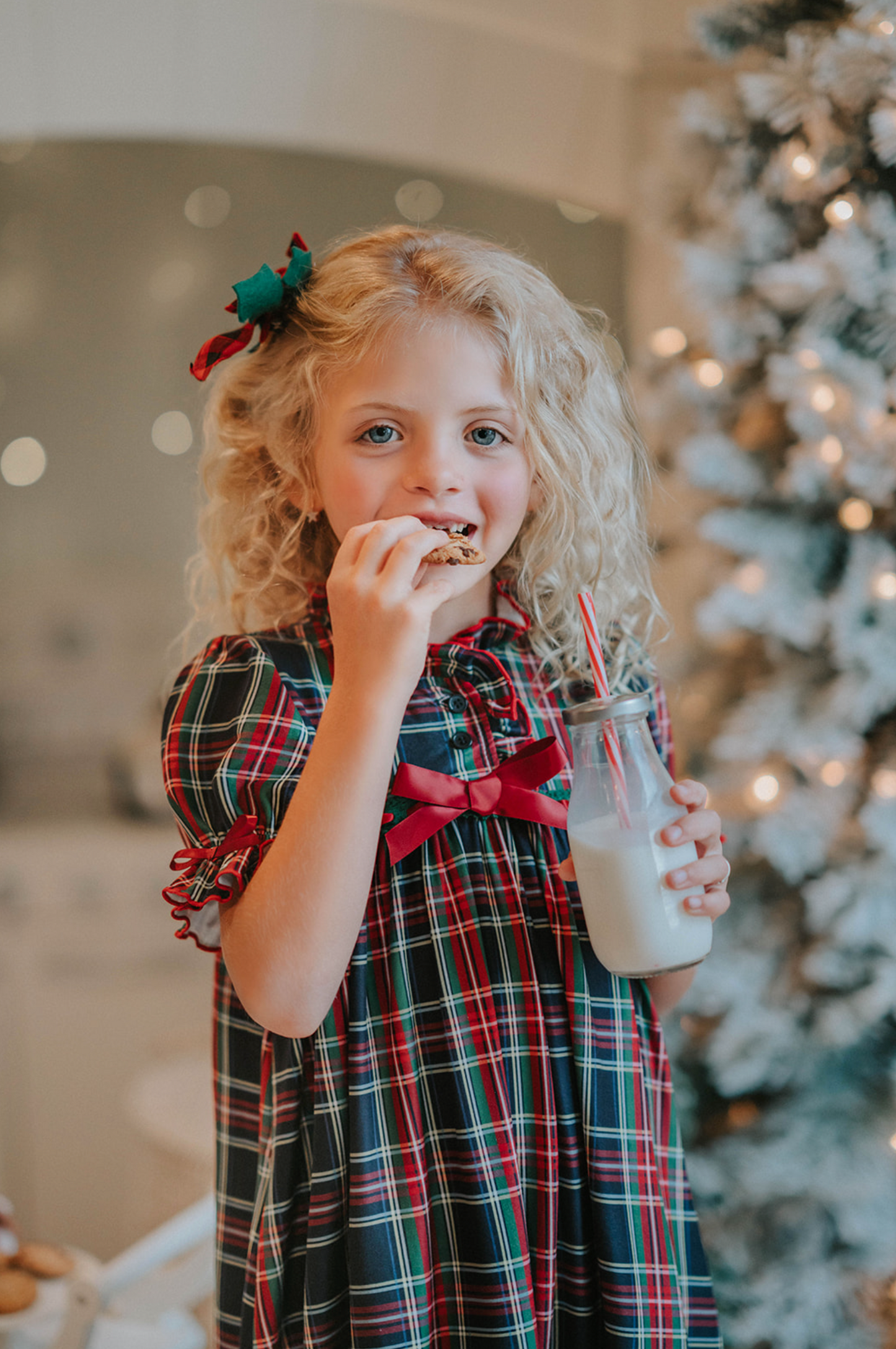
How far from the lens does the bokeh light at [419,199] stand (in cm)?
260

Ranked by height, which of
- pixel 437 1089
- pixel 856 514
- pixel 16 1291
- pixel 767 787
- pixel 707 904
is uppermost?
pixel 856 514

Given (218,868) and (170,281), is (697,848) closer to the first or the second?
(218,868)

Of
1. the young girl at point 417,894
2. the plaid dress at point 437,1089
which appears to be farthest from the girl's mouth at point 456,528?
the plaid dress at point 437,1089

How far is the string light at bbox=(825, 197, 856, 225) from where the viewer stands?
133 cm

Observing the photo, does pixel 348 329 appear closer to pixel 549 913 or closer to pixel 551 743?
pixel 551 743

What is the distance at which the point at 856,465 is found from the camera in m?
1.34

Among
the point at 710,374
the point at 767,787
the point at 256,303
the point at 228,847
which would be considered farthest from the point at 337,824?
the point at 710,374

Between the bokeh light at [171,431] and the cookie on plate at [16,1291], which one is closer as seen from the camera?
the cookie on plate at [16,1291]

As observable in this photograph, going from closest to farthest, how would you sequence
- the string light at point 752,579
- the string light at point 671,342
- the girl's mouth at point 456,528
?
1. the girl's mouth at point 456,528
2. the string light at point 752,579
3. the string light at point 671,342

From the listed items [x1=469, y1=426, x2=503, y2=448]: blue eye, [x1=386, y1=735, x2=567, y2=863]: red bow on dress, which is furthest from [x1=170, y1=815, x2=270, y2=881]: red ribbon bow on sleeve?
[x1=469, y1=426, x2=503, y2=448]: blue eye

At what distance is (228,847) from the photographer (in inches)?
28.7

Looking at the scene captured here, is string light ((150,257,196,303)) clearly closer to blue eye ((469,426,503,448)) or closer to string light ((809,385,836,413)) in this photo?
string light ((809,385,836,413))

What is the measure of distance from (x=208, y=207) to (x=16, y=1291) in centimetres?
258

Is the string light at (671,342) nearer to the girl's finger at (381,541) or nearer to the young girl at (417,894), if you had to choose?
the young girl at (417,894)
